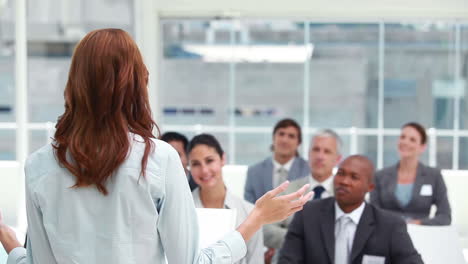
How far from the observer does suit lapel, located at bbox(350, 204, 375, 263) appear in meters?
3.22

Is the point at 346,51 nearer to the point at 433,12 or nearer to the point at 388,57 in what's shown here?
the point at 388,57

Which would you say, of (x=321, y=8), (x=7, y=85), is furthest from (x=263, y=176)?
(x=7, y=85)

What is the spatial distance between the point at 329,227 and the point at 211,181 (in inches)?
26.2

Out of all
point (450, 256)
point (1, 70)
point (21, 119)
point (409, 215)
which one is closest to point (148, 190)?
point (450, 256)

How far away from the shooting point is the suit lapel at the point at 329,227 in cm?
329

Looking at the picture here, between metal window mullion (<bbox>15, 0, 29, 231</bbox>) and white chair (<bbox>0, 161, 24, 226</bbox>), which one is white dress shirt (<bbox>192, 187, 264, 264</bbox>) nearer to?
metal window mullion (<bbox>15, 0, 29, 231</bbox>)

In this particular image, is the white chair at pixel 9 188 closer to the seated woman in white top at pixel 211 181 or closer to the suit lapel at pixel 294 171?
the suit lapel at pixel 294 171

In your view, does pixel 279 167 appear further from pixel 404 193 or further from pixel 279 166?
pixel 404 193

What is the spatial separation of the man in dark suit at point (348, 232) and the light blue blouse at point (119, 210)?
1.87 metres

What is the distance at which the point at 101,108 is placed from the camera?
4.75 ft

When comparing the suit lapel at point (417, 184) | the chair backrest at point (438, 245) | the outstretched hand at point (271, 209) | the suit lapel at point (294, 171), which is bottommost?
the chair backrest at point (438, 245)

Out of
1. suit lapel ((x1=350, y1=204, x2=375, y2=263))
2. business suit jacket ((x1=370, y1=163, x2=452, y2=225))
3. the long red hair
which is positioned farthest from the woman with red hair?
business suit jacket ((x1=370, y1=163, x2=452, y2=225))

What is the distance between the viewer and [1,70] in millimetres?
36312

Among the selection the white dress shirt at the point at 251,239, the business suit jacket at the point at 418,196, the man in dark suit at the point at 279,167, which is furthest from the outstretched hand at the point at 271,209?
the business suit jacket at the point at 418,196
